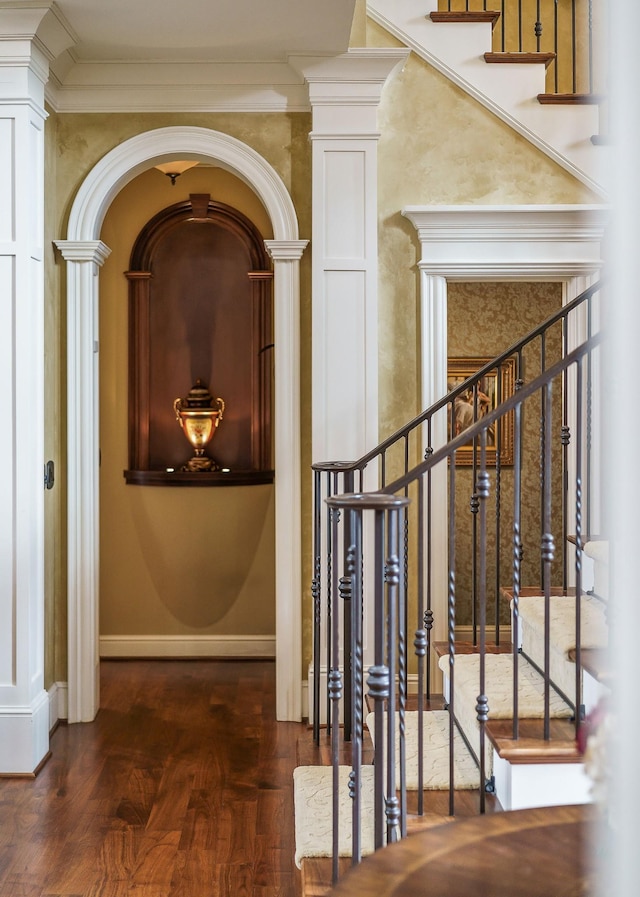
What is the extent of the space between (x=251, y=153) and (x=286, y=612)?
2254 mm

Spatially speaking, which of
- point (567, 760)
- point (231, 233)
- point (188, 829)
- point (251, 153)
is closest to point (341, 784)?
point (188, 829)

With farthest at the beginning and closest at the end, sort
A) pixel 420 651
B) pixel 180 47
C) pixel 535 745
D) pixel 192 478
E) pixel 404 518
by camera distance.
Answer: pixel 192 478, pixel 180 47, pixel 404 518, pixel 535 745, pixel 420 651

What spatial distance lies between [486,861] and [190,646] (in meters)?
4.34

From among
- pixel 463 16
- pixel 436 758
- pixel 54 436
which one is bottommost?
pixel 436 758

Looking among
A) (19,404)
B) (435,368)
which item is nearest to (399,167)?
(435,368)

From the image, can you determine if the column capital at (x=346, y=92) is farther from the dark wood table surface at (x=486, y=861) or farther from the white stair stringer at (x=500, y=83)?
the dark wood table surface at (x=486, y=861)

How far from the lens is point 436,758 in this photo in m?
2.84

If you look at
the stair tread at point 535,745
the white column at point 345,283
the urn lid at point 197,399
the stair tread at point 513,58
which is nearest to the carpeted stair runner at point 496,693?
the stair tread at point 535,745

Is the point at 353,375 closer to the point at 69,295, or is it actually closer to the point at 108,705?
the point at 69,295

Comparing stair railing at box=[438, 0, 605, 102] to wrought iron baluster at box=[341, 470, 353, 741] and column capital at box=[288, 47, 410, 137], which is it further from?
wrought iron baluster at box=[341, 470, 353, 741]

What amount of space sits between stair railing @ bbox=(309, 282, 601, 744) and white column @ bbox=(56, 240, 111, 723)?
1130 millimetres

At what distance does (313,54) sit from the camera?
4027mm

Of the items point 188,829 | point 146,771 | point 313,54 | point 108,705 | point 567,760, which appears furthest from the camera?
point 108,705

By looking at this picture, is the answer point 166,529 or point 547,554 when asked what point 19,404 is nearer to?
point 166,529
